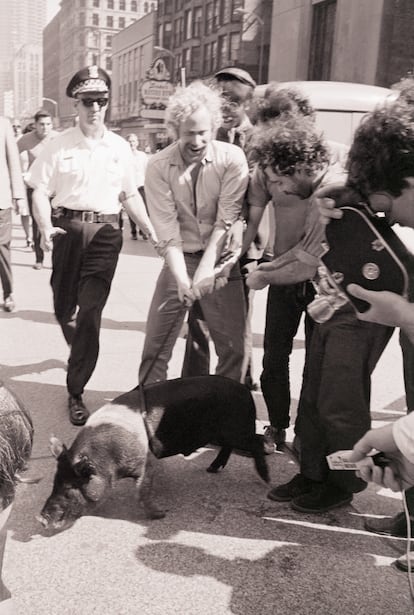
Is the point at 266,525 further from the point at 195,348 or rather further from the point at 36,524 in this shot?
the point at 195,348

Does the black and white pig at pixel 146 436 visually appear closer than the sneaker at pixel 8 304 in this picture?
Yes

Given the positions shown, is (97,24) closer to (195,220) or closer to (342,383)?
(195,220)

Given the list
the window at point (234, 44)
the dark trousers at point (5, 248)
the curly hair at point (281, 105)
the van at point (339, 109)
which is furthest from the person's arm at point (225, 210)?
the window at point (234, 44)

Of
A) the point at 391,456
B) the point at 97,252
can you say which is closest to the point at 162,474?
the point at 97,252

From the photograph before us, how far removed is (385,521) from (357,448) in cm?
133

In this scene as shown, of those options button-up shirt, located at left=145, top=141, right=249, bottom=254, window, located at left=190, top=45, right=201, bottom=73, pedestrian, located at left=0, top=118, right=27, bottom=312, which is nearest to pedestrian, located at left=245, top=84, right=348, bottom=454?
button-up shirt, located at left=145, top=141, right=249, bottom=254

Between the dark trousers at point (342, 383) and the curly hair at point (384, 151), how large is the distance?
95 centimetres

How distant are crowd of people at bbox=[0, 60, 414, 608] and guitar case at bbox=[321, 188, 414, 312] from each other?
0.11ft

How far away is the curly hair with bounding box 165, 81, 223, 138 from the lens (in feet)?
11.0

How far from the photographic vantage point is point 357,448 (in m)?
1.82

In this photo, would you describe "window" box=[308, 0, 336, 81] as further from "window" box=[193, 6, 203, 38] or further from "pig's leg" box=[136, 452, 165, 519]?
"window" box=[193, 6, 203, 38]

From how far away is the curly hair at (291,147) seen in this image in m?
2.91

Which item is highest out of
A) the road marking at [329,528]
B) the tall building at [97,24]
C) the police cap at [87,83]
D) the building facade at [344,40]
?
the tall building at [97,24]

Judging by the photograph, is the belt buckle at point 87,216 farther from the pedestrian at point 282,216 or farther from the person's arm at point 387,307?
the person's arm at point 387,307
